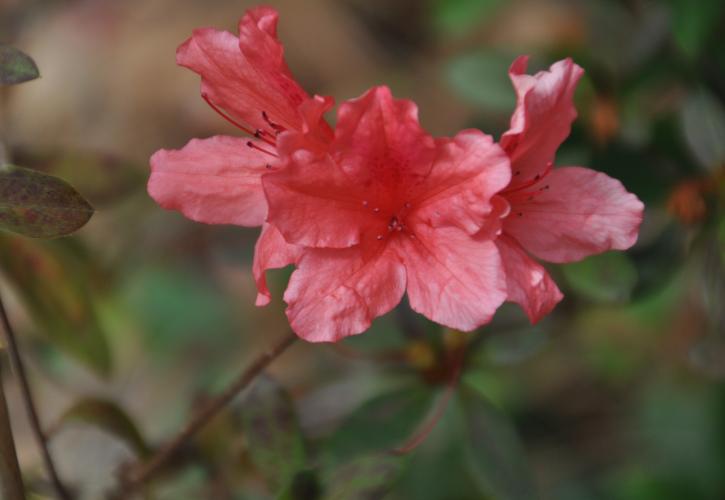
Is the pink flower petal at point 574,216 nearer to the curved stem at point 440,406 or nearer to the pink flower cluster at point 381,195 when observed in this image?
the pink flower cluster at point 381,195

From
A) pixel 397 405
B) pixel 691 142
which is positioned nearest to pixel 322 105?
pixel 397 405

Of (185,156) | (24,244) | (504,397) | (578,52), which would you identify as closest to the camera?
(185,156)

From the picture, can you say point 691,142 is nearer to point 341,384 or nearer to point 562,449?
point 341,384

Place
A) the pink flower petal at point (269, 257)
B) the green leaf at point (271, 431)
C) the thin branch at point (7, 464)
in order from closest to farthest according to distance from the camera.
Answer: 1. the thin branch at point (7, 464)
2. the pink flower petal at point (269, 257)
3. the green leaf at point (271, 431)

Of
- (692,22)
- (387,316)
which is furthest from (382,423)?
(692,22)

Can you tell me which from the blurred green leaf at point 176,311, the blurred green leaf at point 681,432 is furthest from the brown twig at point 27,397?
the blurred green leaf at point 681,432
